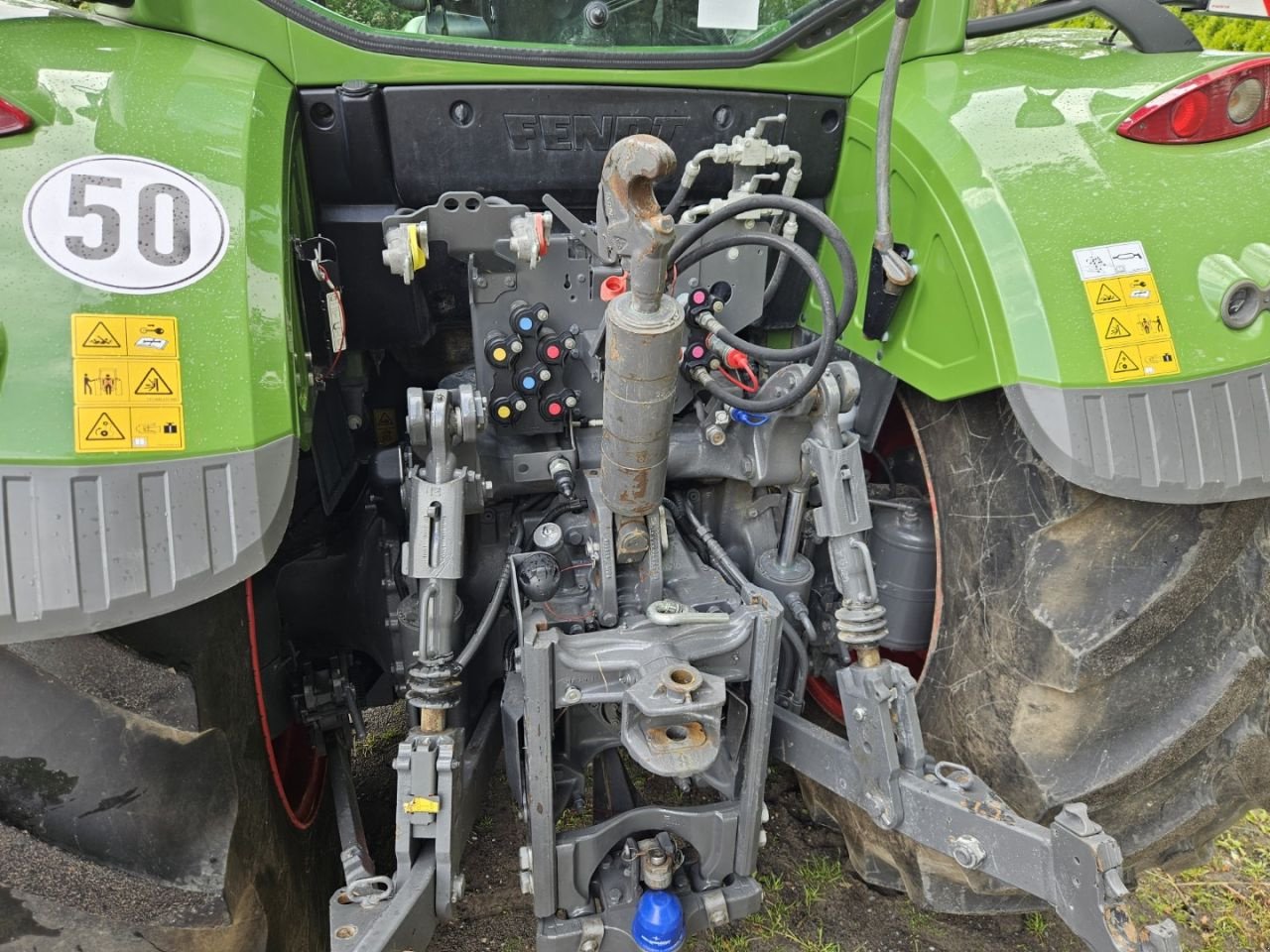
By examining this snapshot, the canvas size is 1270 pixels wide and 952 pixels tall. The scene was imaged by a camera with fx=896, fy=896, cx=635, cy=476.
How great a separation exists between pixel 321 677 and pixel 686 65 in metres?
1.40

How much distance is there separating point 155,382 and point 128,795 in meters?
0.55

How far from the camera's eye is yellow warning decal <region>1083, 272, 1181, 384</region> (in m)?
1.32

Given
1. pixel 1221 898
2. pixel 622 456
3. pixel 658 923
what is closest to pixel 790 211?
pixel 622 456

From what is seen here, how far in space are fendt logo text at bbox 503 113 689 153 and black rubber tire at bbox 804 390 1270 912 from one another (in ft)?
2.46

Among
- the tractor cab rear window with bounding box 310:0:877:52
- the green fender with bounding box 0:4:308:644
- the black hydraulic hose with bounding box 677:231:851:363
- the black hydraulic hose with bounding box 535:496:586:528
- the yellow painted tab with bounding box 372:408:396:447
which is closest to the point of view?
the green fender with bounding box 0:4:308:644

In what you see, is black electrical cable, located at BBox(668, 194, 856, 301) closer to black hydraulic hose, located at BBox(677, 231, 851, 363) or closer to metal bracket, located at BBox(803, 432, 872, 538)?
black hydraulic hose, located at BBox(677, 231, 851, 363)

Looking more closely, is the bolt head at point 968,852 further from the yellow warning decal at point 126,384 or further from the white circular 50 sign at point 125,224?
the white circular 50 sign at point 125,224

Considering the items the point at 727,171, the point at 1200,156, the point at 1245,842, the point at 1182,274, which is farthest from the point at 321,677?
the point at 1245,842

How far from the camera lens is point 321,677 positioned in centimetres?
182

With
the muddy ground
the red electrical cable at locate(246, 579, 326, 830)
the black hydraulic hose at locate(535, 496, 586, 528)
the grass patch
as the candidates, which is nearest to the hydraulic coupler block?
the black hydraulic hose at locate(535, 496, 586, 528)

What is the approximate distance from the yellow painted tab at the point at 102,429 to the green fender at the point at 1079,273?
1.20 m

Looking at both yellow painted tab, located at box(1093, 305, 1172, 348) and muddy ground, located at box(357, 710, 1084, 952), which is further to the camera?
muddy ground, located at box(357, 710, 1084, 952)

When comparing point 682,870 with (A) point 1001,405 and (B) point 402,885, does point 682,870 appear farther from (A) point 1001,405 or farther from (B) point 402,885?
(A) point 1001,405

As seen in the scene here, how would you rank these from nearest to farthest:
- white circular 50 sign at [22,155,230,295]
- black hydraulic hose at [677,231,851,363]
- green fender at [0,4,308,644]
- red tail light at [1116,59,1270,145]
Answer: green fender at [0,4,308,644], white circular 50 sign at [22,155,230,295], black hydraulic hose at [677,231,851,363], red tail light at [1116,59,1270,145]
